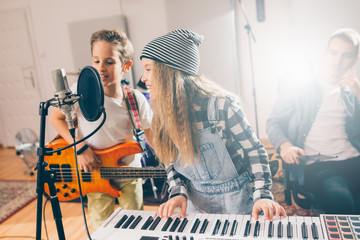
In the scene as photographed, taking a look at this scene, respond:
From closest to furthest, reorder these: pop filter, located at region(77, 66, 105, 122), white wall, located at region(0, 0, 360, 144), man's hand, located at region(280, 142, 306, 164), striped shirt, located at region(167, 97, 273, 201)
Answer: pop filter, located at region(77, 66, 105, 122) < striped shirt, located at region(167, 97, 273, 201) < man's hand, located at region(280, 142, 306, 164) < white wall, located at region(0, 0, 360, 144)

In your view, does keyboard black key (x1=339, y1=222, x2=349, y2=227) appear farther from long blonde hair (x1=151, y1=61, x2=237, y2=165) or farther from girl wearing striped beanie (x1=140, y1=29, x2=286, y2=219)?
long blonde hair (x1=151, y1=61, x2=237, y2=165)

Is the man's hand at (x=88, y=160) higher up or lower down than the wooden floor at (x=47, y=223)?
higher up

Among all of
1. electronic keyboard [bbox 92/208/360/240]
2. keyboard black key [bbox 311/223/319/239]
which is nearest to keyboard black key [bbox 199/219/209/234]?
electronic keyboard [bbox 92/208/360/240]

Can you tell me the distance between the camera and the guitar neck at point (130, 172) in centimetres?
178

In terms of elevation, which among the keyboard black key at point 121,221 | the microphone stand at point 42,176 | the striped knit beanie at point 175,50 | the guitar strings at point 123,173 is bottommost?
the guitar strings at point 123,173

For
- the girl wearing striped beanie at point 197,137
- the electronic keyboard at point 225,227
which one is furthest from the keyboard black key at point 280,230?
the girl wearing striped beanie at point 197,137

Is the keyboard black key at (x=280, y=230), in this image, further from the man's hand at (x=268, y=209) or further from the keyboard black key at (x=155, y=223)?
the keyboard black key at (x=155, y=223)

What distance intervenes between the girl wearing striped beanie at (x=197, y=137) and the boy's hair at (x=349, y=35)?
1.27m

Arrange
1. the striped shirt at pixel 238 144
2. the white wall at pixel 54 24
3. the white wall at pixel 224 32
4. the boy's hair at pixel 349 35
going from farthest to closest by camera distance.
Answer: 1. the white wall at pixel 54 24
2. the white wall at pixel 224 32
3. the boy's hair at pixel 349 35
4. the striped shirt at pixel 238 144

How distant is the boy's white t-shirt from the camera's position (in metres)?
1.77

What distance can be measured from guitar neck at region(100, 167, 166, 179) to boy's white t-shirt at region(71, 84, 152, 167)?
8cm

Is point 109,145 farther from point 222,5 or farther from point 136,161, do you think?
point 222,5

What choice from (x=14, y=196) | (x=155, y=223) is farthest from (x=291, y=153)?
(x=14, y=196)

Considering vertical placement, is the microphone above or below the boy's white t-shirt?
above
